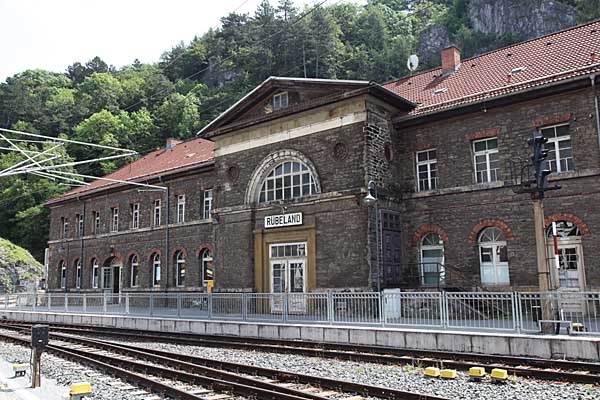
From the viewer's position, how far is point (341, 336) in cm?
1477

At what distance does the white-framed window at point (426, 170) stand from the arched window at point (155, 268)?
1691 cm

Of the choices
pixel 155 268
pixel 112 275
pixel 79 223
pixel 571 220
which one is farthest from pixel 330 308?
pixel 79 223

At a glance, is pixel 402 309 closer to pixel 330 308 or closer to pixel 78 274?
pixel 330 308

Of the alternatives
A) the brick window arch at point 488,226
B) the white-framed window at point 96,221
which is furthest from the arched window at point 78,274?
the brick window arch at point 488,226

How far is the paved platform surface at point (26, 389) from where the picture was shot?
8.45 meters

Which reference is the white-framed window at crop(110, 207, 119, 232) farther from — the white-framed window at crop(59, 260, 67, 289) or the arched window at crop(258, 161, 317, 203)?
Answer: the arched window at crop(258, 161, 317, 203)

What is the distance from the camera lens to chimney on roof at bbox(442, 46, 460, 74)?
23.6 metres

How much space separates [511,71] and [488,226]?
6.12 m

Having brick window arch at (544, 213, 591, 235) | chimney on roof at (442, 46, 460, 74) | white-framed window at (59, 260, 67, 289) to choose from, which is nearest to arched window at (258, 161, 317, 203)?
chimney on roof at (442, 46, 460, 74)

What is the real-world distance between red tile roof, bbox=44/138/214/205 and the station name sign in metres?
6.93

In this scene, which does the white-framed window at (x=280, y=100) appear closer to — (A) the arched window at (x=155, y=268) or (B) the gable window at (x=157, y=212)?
(B) the gable window at (x=157, y=212)

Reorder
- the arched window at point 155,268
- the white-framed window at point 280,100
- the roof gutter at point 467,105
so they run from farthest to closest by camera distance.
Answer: the arched window at point 155,268 < the white-framed window at point 280,100 < the roof gutter at point 467,105

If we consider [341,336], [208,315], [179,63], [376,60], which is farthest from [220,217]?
[179,63]

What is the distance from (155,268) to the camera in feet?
102
